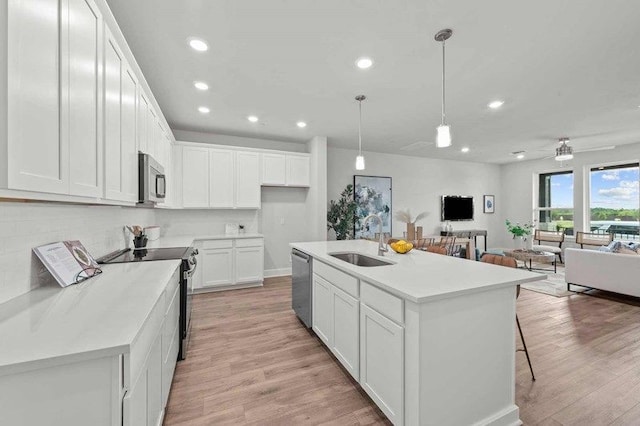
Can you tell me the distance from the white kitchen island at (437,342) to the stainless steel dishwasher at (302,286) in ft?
3.09

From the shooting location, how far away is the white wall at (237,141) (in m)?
4.75

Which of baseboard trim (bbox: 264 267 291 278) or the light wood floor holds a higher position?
baseboard trim (bbox: 264 267 291 278)

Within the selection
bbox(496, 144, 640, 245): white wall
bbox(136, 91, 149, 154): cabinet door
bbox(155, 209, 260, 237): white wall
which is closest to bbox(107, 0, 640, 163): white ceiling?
bbox(136, 91, 149, 154): cabinet door

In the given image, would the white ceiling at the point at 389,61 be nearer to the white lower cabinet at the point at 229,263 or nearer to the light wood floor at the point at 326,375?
the white lower cabinet at the point at 229,263

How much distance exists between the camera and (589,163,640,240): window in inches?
233

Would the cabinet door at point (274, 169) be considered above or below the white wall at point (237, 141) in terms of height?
below

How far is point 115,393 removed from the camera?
2.85 feet

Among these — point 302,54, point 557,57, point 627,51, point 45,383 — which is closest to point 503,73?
point 557,57

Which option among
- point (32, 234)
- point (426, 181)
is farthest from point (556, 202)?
point (32, 234)

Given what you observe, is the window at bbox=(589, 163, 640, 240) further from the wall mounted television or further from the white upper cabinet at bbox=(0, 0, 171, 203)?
the white upper cabinet at bbox=(0, 0, 171, 203)

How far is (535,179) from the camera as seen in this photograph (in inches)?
301

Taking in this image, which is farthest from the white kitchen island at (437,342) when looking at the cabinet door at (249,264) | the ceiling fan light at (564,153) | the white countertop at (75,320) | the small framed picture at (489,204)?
the small framed picture at (489,204)

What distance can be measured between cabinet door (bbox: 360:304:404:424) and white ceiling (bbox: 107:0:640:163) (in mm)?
2116

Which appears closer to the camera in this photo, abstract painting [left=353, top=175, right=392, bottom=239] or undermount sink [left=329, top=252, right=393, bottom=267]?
undermount sink [left=329, top=252, right=393, bottom=267]
